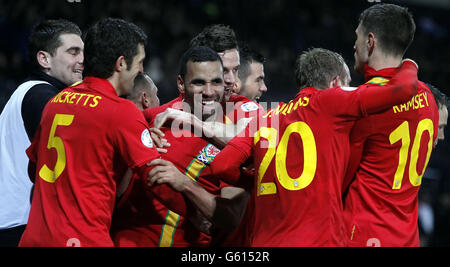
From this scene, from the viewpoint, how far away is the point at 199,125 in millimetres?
4168

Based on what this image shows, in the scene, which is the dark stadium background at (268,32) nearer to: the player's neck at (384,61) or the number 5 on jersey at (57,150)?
the number 5 on jersey at (57,150)

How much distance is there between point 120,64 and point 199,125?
0.73 m

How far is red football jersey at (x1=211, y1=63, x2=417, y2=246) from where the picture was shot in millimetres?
3600

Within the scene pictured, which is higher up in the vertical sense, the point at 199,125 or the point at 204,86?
the point at 204,86

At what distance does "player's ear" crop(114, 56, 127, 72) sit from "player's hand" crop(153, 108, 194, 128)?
534 mm

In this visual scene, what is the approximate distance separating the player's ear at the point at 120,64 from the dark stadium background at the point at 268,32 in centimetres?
566

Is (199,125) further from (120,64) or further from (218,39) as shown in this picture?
(218,39)

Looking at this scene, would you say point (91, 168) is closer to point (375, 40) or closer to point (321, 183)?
point (321, 183)

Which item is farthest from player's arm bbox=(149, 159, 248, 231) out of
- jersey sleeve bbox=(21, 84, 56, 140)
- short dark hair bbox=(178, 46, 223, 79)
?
jersey sleeve bbox=(21, 84, 56, 140)

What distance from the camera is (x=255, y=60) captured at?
6117 mm

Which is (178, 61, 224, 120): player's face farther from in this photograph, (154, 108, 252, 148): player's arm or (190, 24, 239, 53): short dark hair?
(190, 24, 239, 53): short dark hair

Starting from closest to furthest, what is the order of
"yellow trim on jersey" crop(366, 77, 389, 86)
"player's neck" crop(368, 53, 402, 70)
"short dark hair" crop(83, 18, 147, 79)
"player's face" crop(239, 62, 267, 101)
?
1. "short dark hair" crop(83, 18, 147, 79)
2. "yellow trim on jersey" crop(366, 77, 389, 86)
3. "player's neck" crop(368, 53, 402, 70)
4. "player's face" crop(239, 62, 267, 101)

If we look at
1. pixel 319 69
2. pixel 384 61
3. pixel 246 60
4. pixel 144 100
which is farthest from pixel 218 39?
pixel 384 61
